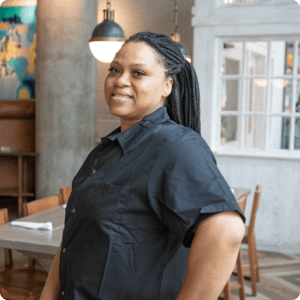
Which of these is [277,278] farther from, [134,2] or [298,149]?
[134,2]

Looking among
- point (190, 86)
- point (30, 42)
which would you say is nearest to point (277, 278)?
point (190, 86)

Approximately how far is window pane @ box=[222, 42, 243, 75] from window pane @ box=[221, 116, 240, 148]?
0.60m

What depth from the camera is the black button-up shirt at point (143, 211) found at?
0.89m

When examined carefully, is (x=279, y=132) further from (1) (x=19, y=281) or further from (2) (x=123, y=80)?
(2) (x=123, y=80)

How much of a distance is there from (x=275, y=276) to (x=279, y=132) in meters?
1.81

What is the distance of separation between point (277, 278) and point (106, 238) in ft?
11.8

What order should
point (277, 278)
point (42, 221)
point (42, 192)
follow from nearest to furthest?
point (42, 221)
point (277, 278)
point (42, 192)

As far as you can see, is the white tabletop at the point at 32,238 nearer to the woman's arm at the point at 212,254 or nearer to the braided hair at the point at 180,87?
the braided hair at the point at 180,87

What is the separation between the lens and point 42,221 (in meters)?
2.91

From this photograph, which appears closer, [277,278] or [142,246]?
[142,246]

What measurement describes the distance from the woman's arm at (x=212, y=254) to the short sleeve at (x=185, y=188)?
0.02m

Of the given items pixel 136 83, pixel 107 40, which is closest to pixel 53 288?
pixel 136 83

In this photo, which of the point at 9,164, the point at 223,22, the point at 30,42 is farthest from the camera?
the point at 30,42

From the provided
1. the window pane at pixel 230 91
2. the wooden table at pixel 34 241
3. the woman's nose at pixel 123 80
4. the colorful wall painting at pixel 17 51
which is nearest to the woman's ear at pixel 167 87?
the woman's nose at pixel 123 80
